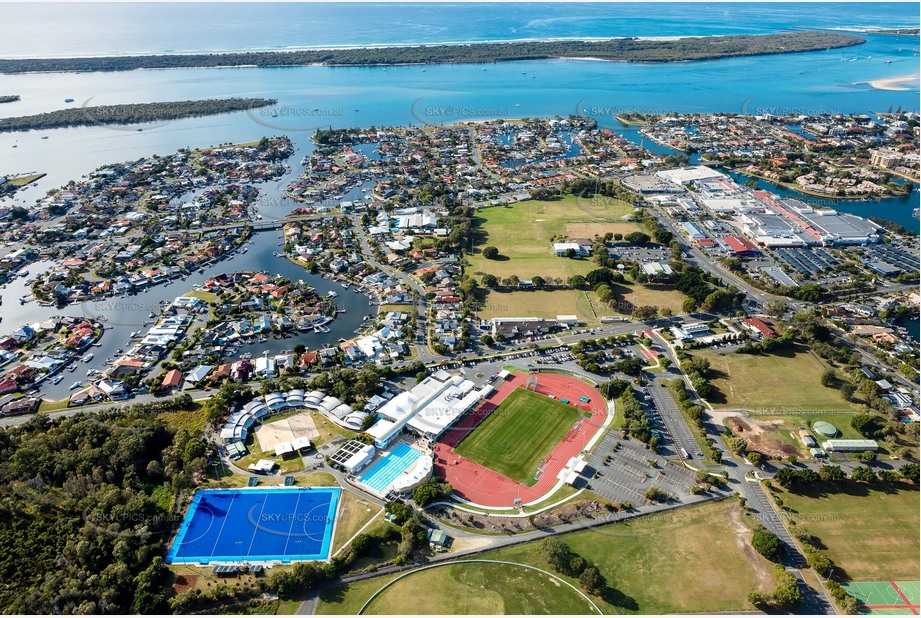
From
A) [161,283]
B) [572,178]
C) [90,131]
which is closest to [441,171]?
[572,178]

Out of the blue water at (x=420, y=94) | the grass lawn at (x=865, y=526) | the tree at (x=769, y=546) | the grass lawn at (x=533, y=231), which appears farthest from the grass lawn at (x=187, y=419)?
the blue water at (x=420, y=94)

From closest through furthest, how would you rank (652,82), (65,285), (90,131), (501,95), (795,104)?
(65,285) → (90,131) → (795,104) → (501,95) → (652,82)

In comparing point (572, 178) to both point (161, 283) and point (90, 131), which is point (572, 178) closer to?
point (161, 283)

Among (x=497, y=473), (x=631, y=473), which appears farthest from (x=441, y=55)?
(x=631, y=473)

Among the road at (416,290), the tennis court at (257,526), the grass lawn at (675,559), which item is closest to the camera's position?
the grass lawn at (675,559)

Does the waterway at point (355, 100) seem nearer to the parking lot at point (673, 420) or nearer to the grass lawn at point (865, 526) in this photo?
the parking lot at point (673, 420)
